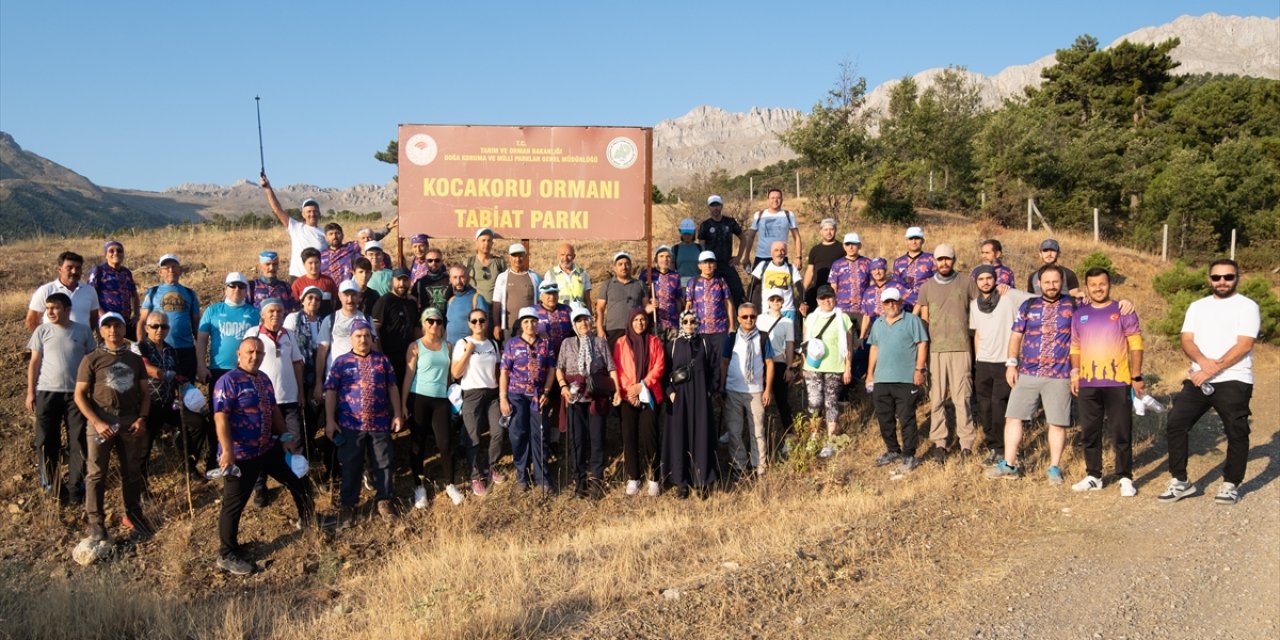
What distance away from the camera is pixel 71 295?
816cm

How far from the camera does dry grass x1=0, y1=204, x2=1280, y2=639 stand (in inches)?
200

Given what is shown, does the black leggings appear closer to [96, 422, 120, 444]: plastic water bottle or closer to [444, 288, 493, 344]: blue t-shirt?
[444, 288, 493, 344]: blue t-shirt

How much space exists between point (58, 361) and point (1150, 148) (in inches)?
1563

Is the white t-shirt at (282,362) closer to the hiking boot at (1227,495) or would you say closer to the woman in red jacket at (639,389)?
the woman in red jacket at (639,389)

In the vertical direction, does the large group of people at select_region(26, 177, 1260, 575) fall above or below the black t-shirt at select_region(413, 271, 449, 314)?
below

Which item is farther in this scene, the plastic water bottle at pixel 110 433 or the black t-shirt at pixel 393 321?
the black t-shirt at pixel 393 321

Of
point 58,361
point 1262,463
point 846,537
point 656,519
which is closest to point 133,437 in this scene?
point 58,361

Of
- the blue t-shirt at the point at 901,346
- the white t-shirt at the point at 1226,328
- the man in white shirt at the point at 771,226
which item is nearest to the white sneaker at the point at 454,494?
the blue t-shirt at the point at 901,346

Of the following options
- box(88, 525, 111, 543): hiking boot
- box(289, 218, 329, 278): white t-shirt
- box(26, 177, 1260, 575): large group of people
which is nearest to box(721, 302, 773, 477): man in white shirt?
box(26, 177, 1260, 575): large group of people

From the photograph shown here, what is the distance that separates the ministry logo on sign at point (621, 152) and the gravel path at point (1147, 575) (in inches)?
237

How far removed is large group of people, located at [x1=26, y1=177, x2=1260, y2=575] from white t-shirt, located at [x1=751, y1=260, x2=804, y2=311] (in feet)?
0.12

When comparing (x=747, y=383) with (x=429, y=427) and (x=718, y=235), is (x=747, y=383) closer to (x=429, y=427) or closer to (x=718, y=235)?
(x=718, y=235)

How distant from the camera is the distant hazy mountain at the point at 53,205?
64681 mm

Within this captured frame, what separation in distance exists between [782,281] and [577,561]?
4.29 m
